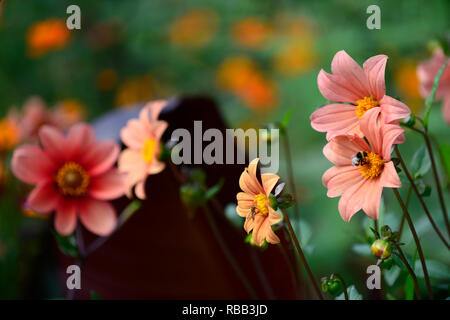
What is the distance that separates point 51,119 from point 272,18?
80 cm

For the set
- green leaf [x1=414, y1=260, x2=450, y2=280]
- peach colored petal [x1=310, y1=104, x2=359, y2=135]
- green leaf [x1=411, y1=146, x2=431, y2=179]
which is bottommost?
green leaf [x1=414, y1=260, x2=450, y2=280]

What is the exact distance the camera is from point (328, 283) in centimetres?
31

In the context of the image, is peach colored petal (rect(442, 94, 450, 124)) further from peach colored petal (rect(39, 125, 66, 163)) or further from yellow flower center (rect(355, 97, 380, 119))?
peach colored petal (rect(39, 125, 66, 163))

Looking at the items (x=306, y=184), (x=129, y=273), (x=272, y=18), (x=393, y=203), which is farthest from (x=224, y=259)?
(x=272, y=18)

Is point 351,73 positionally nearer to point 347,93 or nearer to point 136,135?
point 347,93

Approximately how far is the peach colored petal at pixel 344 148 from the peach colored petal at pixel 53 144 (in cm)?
23

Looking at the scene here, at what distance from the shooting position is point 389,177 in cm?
26

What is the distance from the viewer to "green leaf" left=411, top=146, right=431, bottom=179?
1.15 feet

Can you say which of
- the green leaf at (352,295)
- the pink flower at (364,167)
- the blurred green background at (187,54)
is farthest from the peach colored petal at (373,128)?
the blurred green background at (187,54)

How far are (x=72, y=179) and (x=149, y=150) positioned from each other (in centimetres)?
7

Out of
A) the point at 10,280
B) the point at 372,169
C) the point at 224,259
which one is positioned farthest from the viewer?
the point at 10,280

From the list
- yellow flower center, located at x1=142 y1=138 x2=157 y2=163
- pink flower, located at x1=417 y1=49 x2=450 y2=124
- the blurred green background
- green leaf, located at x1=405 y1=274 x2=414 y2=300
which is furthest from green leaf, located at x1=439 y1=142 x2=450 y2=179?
the blurred green background
